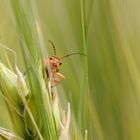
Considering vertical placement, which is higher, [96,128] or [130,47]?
[130,47]

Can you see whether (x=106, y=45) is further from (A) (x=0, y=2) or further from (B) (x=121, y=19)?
(A) (x=0, y=2)

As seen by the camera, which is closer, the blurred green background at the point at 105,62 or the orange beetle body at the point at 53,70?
the orange beetle body at the point at 53,70

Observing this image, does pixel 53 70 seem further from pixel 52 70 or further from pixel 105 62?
pixel 105 62

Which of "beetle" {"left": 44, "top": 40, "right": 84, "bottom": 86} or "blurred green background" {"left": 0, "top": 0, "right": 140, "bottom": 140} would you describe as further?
"blurred green background" {"left": 0, "top": 0, "right": 140, "bottom": 140}

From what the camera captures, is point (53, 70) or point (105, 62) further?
point (105, 62)

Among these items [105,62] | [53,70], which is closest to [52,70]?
[53,70]

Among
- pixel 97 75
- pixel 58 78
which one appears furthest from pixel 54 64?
pixel 97 75

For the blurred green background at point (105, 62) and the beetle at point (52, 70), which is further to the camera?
the blurred green background at point (105, 62)

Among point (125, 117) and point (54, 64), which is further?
point (125, 117)
